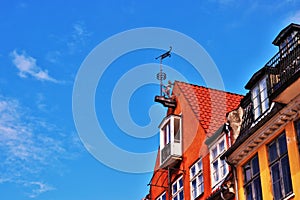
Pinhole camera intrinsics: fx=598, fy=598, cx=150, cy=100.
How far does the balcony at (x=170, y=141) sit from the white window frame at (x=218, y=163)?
11.3 feet

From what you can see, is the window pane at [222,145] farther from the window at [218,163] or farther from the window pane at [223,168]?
the window pane at [223,168]

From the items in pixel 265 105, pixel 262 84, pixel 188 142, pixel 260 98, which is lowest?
pixel 265 105

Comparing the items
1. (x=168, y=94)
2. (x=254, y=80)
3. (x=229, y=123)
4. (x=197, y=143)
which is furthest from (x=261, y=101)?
(x=168, y=94)

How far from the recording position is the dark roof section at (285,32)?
75.9 feet

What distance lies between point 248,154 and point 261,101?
2.18 metres

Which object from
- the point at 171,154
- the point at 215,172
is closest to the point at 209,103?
the point at 171,154

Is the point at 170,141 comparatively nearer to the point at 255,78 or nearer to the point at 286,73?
the point at 255,78

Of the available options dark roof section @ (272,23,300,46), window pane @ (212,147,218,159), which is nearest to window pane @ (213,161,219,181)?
window pane @ (212,147,218,159)

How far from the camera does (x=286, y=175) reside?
68.2 feet

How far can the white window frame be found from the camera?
26547mm

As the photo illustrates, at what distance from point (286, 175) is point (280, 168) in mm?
569

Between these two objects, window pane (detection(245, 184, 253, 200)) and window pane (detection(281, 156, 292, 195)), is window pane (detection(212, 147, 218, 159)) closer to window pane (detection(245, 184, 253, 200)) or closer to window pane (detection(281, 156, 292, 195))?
window pane (detection(245, 184, 253, 200))

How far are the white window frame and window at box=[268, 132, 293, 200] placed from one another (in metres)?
4.40

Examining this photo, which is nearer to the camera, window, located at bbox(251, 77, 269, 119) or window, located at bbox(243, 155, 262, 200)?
window, located at bbox(243, 155, 262, 200)
